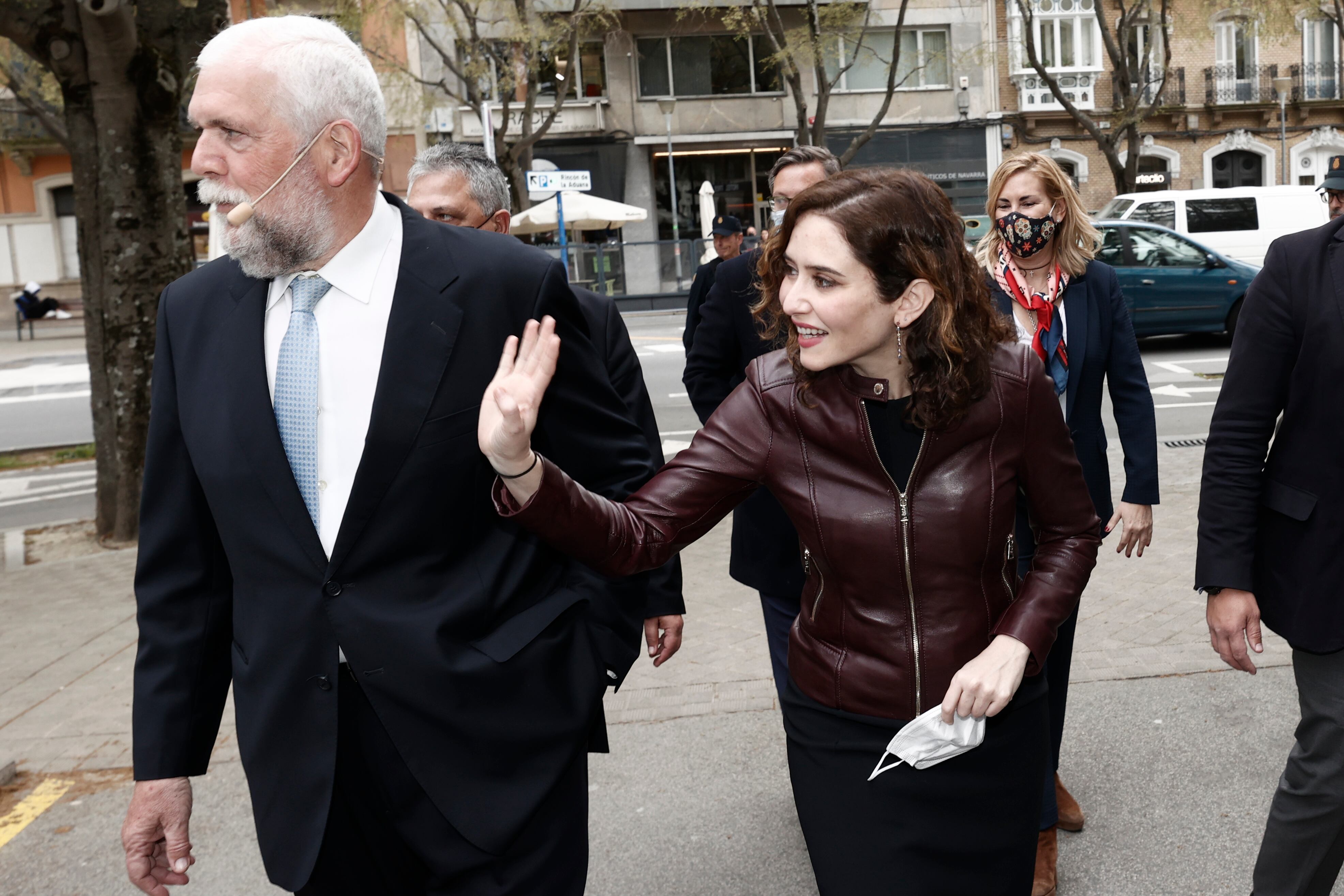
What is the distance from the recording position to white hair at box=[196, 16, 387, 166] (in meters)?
2.18

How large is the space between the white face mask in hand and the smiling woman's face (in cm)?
64

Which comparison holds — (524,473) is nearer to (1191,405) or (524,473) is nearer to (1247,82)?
(1191,405)

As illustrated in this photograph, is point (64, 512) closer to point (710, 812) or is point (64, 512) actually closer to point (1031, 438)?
point (710, 812)

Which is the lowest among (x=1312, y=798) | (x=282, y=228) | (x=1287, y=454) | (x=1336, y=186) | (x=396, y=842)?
(x=1312, y=798)

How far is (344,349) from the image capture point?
223cm

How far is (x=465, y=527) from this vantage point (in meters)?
2.26

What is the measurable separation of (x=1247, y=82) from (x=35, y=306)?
3398cm

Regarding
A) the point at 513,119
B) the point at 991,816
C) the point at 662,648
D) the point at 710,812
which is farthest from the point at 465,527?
the point at 513,119

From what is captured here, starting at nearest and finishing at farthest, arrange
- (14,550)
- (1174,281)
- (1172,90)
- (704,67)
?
(14,550) → (1174,281) → (704,67) → (1172,90)

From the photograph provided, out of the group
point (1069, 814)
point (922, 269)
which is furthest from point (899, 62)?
point (922, 269)

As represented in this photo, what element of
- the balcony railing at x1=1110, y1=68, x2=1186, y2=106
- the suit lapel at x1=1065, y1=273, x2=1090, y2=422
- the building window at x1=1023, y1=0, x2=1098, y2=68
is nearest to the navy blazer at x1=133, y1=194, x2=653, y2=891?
the suit lapel at x1=1065, y1=273, x2=1090, y2=422

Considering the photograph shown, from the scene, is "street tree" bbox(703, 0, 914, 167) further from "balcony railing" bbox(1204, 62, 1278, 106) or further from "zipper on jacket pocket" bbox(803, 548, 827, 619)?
"zipper on jacket pocket" bbox(803, 548, 827, 619)

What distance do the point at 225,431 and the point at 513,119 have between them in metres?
32.8

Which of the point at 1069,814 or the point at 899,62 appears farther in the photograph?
the point at 899,62
